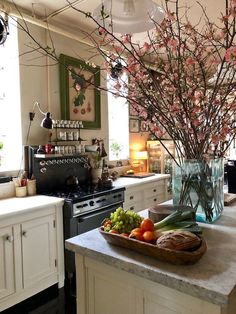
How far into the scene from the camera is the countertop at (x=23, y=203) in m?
2.18

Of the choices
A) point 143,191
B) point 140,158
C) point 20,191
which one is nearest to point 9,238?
point 20,191

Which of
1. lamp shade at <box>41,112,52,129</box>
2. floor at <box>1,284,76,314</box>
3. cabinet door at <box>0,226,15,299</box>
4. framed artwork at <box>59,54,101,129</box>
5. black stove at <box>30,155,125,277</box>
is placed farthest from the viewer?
framed artwork at <box>59,54,101,129</box>

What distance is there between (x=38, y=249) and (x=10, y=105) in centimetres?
159

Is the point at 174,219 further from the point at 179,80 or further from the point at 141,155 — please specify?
the point at 141,155

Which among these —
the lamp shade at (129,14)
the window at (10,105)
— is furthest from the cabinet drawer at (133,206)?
the lamp shade at (129,14)

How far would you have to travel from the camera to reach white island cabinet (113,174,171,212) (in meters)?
3.48

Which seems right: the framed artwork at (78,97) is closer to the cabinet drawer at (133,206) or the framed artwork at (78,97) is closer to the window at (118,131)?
the window at (118,131)

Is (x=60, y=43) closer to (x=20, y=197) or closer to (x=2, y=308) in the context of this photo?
(x=20, y=197)

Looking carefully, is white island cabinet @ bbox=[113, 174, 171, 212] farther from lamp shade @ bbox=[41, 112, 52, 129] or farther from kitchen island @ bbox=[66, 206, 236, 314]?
kitchen island @ bbox=[66, 206, 236, 314]

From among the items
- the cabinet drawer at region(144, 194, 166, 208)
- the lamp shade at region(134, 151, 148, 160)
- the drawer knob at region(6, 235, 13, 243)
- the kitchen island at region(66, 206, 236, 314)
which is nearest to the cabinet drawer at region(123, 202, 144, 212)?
the cabinet drawer at region(144, 194, 166, 208)

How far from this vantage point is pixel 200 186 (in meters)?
1.39

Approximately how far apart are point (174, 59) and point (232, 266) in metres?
0.94

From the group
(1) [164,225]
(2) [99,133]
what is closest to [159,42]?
(1) [164,225]

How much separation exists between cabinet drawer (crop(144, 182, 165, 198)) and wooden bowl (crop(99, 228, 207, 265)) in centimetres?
270
